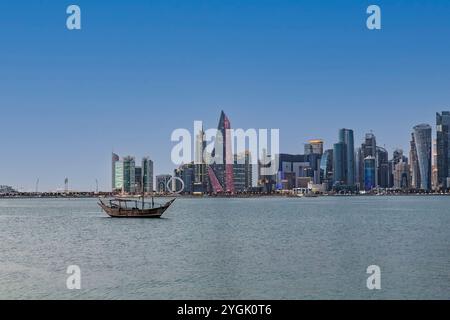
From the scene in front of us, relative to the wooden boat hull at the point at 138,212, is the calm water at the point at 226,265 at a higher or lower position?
lower

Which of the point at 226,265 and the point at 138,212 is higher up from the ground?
the point at 138,212

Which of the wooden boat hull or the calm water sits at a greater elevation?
the wooden boat hull

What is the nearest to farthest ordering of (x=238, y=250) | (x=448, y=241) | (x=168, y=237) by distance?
1. (x=238, y=250)
2. (x=448, y=241)
3. (x=168, y=237)

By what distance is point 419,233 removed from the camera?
84188 millimetres

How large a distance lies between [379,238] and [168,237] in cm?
2757

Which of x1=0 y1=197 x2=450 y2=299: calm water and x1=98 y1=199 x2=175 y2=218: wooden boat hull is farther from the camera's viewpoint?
x1=98 y1=199 x2=175 y2=218: wooden boat hull

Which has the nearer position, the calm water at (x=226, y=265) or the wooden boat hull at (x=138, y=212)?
the calm water at (x=226, y=265)

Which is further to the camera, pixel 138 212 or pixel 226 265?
pixel 138 212

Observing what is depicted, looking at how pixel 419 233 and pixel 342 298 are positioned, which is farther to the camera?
pixel 419 233
